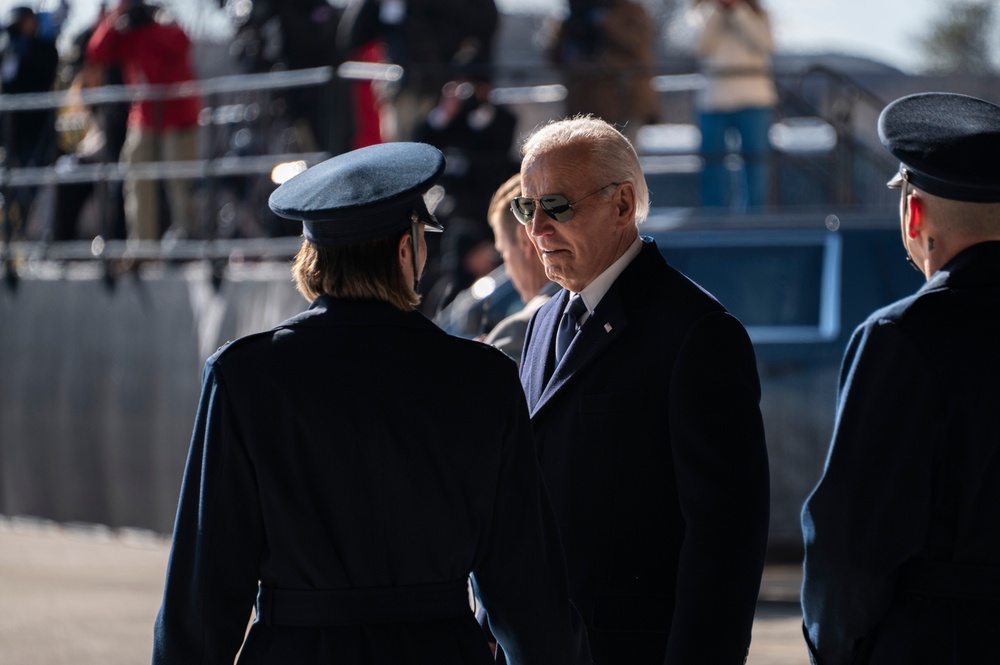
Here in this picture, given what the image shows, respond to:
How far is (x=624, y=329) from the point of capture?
3.60 m

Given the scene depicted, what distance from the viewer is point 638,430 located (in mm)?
3510

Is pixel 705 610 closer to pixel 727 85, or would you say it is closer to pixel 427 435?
pixel 427 435

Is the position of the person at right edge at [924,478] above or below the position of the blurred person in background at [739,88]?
above

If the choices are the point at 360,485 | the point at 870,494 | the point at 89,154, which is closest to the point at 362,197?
the point at 360,485

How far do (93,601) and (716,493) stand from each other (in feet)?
20.5

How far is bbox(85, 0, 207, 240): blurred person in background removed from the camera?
37.0 feet

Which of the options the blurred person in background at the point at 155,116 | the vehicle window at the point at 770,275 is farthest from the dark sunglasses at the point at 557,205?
the blurred person in background at the point at 155,116

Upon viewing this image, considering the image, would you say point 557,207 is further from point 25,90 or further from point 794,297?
point 25,90

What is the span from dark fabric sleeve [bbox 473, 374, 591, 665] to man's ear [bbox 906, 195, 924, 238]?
0.89 metres

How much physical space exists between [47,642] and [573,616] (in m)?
5.36

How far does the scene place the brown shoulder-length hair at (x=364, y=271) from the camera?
3039 mm

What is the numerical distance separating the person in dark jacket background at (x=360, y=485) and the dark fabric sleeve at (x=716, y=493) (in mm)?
382

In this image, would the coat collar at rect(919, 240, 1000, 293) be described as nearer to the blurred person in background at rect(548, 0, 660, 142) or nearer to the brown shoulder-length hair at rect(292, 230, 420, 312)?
the brown shoulder-length hair at rect(292, 230, 420, 312)

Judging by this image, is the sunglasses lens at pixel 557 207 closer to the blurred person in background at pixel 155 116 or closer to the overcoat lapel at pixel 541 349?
the overcoat lapel at pixel 541 349
